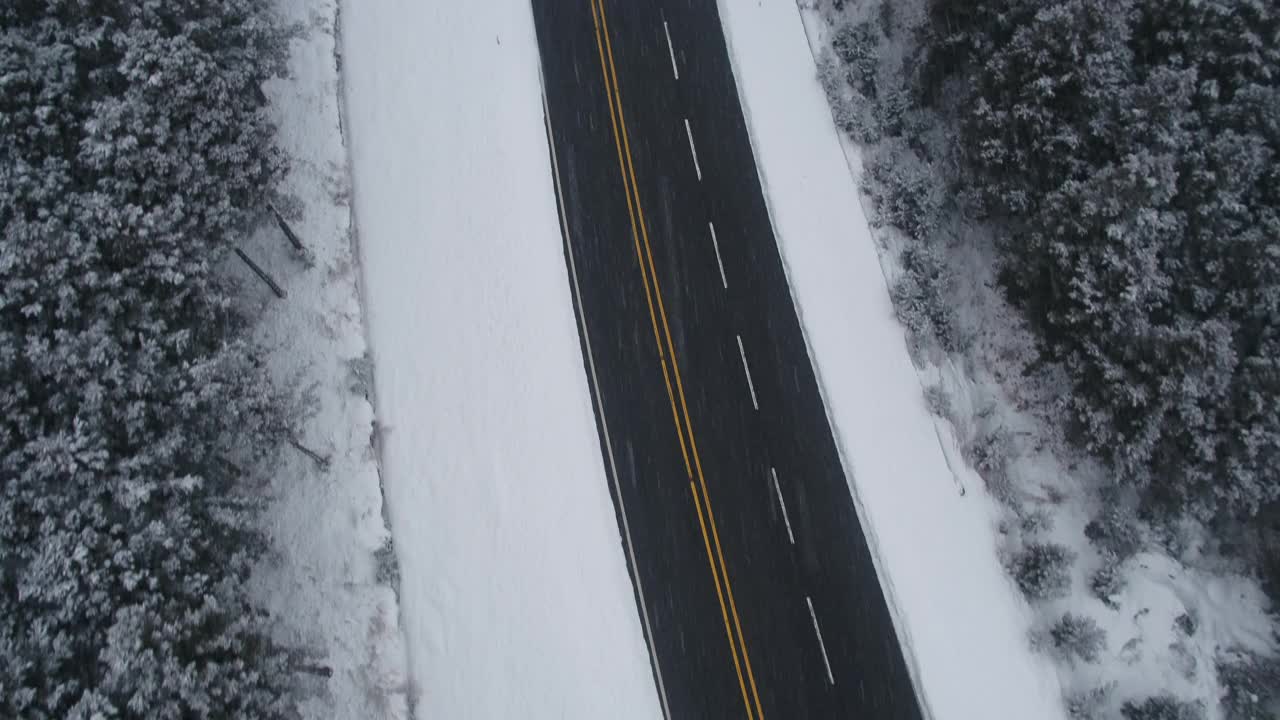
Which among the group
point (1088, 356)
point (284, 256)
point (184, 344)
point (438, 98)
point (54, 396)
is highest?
point (438, 98)

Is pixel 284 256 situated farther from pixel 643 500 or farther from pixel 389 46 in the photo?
pixel 643 500

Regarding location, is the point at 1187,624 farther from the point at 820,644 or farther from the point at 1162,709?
the point at 820,644

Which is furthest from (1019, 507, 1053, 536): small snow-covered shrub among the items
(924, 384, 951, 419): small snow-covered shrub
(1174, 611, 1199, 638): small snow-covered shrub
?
(1174, 611, 1199, 638): small snow-covered shrub

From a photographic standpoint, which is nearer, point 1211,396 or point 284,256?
point 1211,396

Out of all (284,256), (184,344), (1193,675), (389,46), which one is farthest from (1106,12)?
(184,344)

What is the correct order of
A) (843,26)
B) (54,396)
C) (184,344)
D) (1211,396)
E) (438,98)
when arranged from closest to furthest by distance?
(54,396), (184,344), (1211,396), (438,98), (843,26)

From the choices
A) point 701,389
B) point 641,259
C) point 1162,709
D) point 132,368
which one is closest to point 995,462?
point 1162,709
